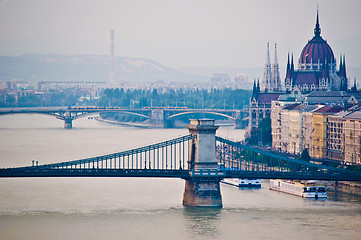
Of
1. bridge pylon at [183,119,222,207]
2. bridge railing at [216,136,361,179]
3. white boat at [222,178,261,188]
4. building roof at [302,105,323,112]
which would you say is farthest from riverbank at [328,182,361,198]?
building roof at [302,105,323,112]

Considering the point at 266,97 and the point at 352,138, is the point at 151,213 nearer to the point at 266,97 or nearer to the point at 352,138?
the point at 352,138

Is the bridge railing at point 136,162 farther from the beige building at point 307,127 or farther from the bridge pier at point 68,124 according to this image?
the bridge pier at point 68,124

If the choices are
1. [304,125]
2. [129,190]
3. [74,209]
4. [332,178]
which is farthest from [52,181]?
[304,125]

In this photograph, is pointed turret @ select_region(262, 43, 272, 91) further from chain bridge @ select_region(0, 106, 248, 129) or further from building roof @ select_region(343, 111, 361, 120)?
building roof @ select_region(343, 111, 361, 120)

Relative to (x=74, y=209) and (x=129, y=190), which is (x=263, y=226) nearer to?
(x=74, y=209)

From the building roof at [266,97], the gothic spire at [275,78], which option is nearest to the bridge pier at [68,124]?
the building roof at [266,97]

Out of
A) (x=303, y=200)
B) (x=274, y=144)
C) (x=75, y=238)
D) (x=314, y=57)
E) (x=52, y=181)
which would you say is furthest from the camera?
(x=314, y=57)
